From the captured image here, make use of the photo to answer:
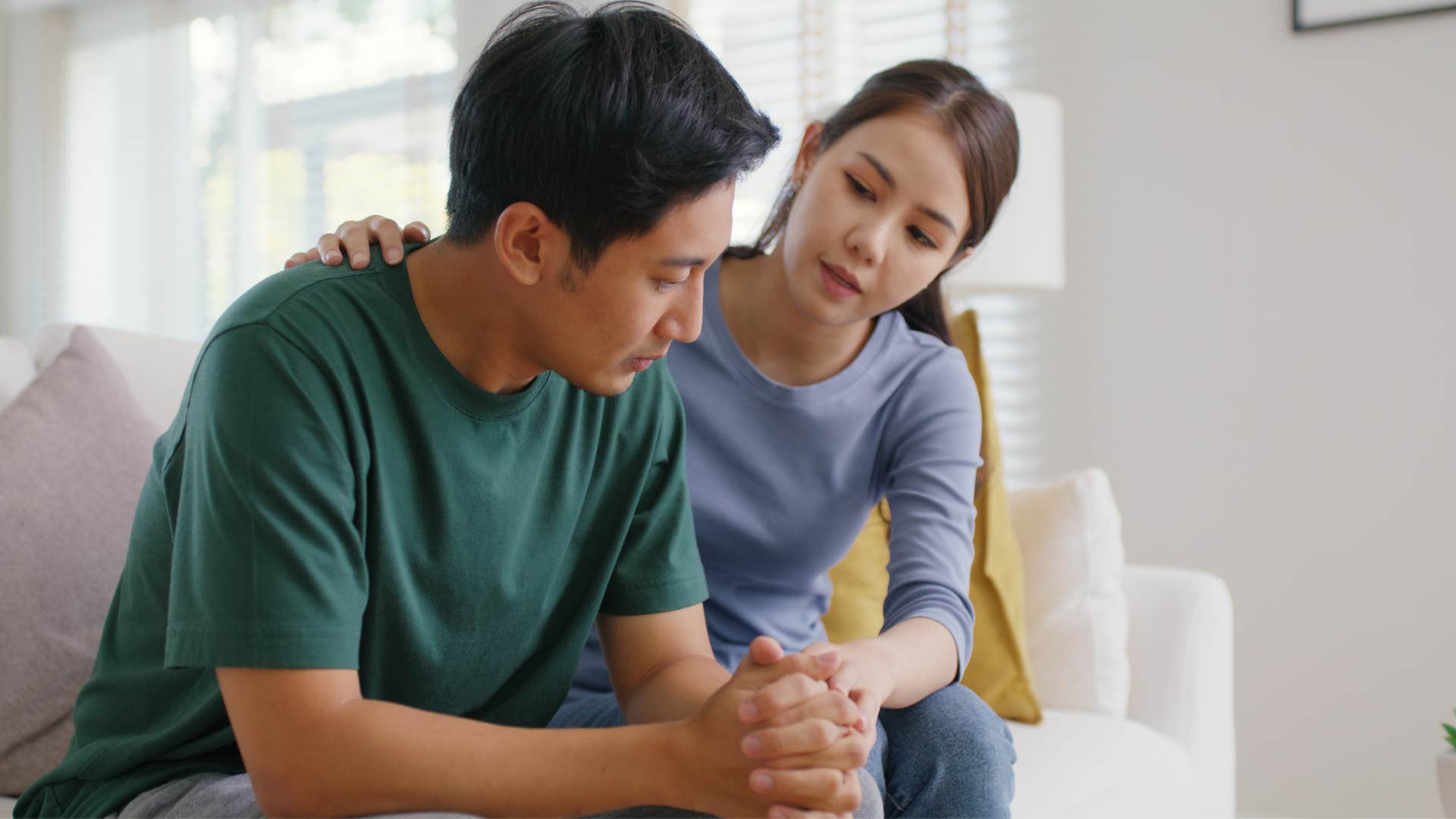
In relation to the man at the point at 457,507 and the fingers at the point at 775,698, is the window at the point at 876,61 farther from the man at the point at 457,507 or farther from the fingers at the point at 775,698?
the fingers at the point at 775,698

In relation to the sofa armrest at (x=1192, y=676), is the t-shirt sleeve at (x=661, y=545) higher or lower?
higher

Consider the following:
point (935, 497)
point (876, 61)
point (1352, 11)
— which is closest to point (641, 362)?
point (935, 497)

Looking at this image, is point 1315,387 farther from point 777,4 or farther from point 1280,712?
point 777,4

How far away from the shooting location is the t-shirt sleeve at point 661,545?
1.13m

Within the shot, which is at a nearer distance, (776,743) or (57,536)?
(776,743)

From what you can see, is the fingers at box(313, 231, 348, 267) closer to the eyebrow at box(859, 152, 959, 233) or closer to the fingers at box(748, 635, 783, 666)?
the fingers at box(748, 635, 783, 666)

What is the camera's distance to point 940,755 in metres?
1.17

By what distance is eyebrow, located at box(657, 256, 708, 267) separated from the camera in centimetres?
97

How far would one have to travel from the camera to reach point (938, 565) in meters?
1.30

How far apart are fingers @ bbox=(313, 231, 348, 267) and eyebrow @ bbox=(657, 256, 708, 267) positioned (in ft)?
0.89

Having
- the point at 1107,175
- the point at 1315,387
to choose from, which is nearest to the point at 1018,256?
the point at 1107,175

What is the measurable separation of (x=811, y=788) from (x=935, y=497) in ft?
1.58

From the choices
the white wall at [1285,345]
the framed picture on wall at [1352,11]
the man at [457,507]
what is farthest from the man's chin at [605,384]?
the framed picture on wall at [1352,11]

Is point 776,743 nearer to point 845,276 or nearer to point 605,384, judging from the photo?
point 605,384
